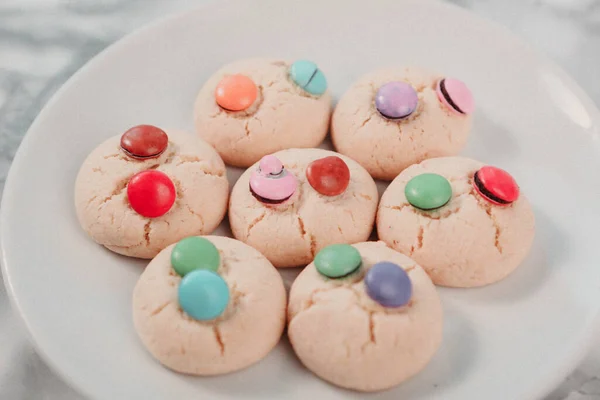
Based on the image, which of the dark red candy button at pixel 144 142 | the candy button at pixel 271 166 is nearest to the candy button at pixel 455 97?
the candy button at pixel 271 166

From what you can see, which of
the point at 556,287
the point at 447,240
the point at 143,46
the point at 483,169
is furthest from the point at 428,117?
the point at 143,46

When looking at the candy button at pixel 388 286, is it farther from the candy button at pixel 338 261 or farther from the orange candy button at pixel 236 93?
the orange candy button at pixel 236 93

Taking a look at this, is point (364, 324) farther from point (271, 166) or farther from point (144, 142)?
point (144, 142)

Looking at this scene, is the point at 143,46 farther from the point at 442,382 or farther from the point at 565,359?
the point at 565,359

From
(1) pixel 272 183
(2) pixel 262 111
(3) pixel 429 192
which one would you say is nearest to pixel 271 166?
(1) pixel 272 183

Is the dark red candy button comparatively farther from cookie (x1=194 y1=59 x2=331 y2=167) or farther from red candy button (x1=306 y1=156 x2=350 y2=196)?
red candy button (x1=306 y1=156 x2=350 y2=196)

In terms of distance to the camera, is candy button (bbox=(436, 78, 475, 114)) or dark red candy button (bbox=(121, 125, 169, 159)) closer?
dark red candy button (bbox=(121, 125, 169, 159))

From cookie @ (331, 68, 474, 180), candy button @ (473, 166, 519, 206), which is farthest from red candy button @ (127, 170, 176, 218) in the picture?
candy button @ (473, 166, 519, 206)
